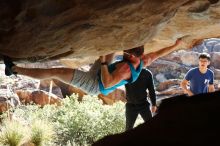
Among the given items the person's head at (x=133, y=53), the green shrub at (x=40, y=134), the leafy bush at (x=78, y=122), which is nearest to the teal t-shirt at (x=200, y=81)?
the person's head at (x=133, y=53)

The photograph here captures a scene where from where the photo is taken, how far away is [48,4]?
3361mm

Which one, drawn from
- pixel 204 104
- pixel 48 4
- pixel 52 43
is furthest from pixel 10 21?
pixel 204 104

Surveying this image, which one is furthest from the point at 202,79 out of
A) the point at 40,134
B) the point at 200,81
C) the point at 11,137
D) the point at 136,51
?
the point at 11,137

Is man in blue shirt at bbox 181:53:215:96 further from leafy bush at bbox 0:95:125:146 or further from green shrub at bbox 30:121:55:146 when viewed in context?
green shrub at bbox 30:121:55:146

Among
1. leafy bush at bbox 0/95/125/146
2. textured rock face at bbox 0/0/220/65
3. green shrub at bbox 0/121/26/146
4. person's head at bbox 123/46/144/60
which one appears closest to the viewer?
textured rock face at bbox 0/0/220/65

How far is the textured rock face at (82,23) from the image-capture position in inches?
135

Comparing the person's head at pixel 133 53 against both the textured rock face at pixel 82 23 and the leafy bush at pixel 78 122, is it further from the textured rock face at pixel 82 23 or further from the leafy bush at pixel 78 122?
the leafy bush at pixel 78 122

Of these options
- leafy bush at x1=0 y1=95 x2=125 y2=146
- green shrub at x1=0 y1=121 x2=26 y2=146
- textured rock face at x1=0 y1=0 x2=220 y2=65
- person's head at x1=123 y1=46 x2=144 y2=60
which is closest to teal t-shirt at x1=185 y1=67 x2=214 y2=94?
person's head at x1=123 y1=46 x2=144 y2=60

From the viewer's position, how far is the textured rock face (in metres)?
3.44

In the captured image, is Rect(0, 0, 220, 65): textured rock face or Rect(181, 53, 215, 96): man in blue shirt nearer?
Rect(0, 0, 220, 65): textured rock face

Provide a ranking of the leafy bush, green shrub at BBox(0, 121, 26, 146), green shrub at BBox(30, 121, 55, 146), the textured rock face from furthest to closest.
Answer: the leafy bush → green shrub at BBox(30, 121, 55, 146) → green shrub at BBox(0, 121, 26, 146) → the textured rock face

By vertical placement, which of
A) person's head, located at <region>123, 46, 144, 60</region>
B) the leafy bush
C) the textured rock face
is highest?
the textured rock face

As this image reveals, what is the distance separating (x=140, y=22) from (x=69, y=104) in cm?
1014

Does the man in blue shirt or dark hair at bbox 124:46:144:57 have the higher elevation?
dark hair at bbox 124:46:144:57
